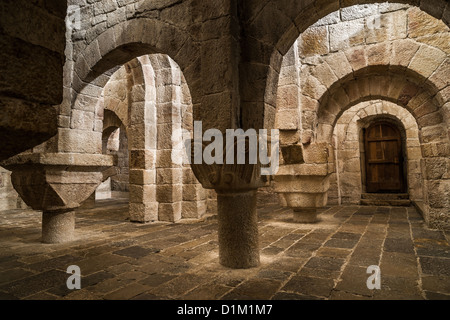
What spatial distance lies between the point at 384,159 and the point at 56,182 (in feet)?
27.5

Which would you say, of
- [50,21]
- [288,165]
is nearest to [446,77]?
[288,165]

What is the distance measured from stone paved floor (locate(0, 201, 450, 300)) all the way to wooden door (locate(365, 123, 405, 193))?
4.61 m

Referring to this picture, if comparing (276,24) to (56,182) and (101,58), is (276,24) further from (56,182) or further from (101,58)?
(56,182)

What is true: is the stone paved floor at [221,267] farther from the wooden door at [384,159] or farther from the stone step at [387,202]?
the wooden door at [384,159]

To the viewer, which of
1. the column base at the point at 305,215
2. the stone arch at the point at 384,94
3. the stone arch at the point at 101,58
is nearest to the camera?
the stone arch at the point at 101,58

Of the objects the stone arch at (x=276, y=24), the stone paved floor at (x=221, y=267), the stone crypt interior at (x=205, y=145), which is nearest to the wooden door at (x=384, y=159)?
the stone crypt interior at (x=205, y=145)

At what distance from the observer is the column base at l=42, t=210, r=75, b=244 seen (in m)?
3.37

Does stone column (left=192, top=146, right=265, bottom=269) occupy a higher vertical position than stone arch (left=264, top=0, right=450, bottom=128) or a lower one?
lower

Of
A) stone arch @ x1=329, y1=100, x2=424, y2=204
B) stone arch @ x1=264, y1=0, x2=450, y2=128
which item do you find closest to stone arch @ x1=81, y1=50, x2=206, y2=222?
stone arch @ x1=264, y1=0, x2=450, y2=128

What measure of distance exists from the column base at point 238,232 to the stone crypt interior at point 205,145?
0.01 meters

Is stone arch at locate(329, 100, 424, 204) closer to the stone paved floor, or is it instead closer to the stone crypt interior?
the stone crypt interior

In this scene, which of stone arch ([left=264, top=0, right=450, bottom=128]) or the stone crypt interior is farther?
stone arch ([left=264, top=0, right=450, bottom=128])

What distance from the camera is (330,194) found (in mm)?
7023

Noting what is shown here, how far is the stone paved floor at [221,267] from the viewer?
1.84 m
